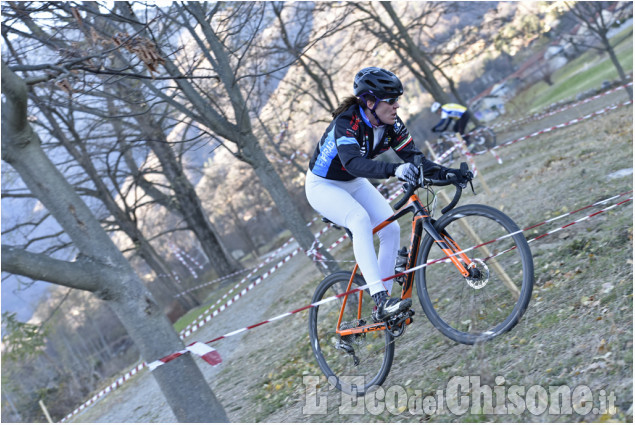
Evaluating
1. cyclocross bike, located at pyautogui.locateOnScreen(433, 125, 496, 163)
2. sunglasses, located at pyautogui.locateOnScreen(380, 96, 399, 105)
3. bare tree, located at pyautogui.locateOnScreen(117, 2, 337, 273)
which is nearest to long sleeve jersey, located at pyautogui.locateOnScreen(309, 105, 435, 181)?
sunglasses, located at pyautogui.locateOnScreen(380, 96, 399, 105)

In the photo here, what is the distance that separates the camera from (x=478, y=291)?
500 cm

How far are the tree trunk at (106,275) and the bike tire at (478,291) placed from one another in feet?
7.21

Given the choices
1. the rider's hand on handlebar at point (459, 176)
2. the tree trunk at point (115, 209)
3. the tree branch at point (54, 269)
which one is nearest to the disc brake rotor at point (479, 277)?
the rider's hand on handlebar at point (459, 176)

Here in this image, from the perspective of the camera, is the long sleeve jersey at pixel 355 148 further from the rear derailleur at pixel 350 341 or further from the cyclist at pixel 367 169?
the rear derailleur at pixel 350 341

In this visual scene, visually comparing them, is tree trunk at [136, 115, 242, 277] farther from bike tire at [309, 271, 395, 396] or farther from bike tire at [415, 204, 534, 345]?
bike tire at [415, 204, 534, 345]

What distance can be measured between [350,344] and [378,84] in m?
2.37

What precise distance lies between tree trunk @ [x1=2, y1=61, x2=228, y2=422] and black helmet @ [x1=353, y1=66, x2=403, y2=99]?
2557 mm

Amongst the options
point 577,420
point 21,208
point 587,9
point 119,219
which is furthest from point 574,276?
point 21,208

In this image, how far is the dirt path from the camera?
4.43m

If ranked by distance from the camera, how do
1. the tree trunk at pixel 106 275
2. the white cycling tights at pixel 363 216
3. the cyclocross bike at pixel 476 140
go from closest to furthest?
the white cycling tights at pixel 363 216 < the tree trunk at pixel 106 275 < the cyclocross bike at pixel 476 140

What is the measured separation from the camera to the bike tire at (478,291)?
4277mm

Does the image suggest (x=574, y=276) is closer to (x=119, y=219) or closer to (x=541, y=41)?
(x=119, y=219)

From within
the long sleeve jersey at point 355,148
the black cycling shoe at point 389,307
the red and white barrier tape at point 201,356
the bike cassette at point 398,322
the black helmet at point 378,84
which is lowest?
the bike cassette at point 398,322

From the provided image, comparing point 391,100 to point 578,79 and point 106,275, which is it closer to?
point 106,275
